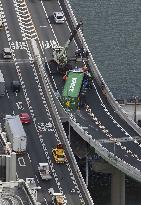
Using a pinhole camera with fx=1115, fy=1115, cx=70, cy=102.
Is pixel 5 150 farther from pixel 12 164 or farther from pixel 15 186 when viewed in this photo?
pixel 15 186

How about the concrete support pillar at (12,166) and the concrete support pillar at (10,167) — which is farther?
the concrete support pillar at (12,166)

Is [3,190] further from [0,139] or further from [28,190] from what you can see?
[0,139]

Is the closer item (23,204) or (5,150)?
(23,204)

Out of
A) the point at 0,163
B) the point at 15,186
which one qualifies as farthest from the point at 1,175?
the point at 15,186

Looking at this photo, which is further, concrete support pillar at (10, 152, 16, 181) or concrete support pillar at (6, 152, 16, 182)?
concrete support pillar at (10, 152, 16, 181)

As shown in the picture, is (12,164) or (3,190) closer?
(3,190)

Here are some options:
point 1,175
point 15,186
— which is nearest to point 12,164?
point 1,175

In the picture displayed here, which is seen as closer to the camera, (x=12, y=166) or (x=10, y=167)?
(x=10, y=167)
